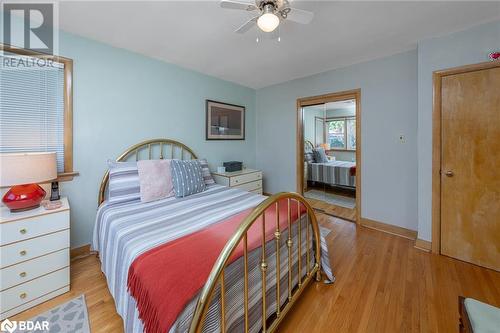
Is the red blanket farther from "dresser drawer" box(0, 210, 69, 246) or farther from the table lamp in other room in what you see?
the table lamp in other room

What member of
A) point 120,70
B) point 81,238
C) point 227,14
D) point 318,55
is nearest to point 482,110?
point 318,55

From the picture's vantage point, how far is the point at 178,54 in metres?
2.64

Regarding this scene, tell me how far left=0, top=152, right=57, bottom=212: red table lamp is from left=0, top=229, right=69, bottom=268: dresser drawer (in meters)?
0.30

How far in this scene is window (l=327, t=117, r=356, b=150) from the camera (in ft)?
11.0

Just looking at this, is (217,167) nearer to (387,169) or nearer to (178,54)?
(178,54)

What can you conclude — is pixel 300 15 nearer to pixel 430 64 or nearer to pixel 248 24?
pixel 248 24

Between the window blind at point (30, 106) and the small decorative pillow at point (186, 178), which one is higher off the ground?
the window blind at point (30, 106)

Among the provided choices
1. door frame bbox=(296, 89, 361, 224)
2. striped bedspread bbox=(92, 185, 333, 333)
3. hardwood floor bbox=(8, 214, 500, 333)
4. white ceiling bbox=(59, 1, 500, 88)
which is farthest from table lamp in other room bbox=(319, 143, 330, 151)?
striped bedspread bbox=(92, 185, 333, 333)

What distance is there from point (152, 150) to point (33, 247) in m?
1.52

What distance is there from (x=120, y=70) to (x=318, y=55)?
2522mm

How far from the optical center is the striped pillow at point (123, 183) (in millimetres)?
2070

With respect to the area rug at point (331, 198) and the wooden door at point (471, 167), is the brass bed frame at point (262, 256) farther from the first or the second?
the area rug at point (331, 198)

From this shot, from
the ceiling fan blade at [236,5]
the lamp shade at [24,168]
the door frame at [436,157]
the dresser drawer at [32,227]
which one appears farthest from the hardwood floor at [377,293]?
the ceiling fan blade at [236,5]

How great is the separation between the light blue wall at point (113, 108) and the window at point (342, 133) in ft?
7.81
